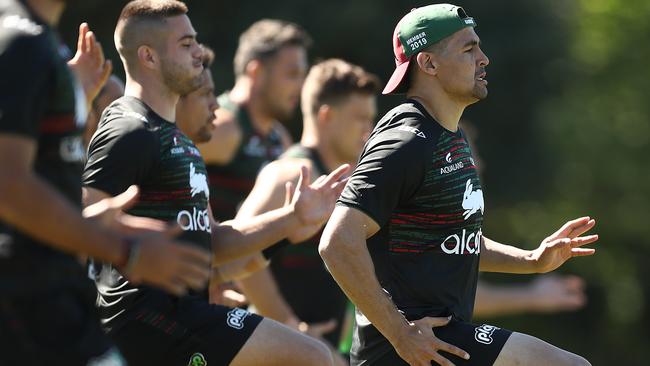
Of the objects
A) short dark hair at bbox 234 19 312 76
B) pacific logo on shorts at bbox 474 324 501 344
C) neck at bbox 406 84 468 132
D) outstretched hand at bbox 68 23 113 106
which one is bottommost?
short dark hair at bbox 234 19 312 76

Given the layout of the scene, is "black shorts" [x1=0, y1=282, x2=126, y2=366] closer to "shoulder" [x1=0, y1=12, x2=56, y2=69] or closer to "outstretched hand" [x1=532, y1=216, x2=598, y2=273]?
"shoulder" [x1=0, y1=12, x2=56, y2=69]

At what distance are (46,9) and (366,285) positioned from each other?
186cm

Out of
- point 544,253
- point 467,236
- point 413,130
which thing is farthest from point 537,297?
point 413,130

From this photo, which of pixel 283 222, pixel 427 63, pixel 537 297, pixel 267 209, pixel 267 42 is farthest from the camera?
pixel 267 42

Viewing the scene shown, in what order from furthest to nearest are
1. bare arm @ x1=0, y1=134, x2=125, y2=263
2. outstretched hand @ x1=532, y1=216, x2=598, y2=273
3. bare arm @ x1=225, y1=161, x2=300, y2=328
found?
1. bare arm @ x1=225, y1=161, x2=300, y2=328
2. outstretched hand @ x1=532, y1=216, x2=598, y2=273
3. bare arm @ x1=0, y1=134, x2=125, y2=263

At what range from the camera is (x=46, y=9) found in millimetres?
4402

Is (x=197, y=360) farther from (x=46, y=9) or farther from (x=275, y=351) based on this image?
(x=46, y=9)

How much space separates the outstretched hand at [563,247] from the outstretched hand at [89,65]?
7.50 feet

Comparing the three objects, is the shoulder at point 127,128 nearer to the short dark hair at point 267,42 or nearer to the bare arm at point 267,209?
the bare arm at point 267,209

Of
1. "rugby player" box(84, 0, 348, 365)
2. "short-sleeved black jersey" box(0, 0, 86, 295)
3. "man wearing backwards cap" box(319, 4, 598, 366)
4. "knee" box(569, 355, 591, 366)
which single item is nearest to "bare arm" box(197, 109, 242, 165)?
Result: "rugby player" box(84, 0, 348, 365)

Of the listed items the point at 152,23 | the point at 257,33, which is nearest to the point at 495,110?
the point at 257,33

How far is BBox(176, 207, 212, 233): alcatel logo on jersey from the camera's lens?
582cm

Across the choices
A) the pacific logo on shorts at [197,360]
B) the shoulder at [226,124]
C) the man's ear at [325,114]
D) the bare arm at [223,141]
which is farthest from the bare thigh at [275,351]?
the shoulder at [226,124]

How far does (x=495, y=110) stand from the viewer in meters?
20.3
